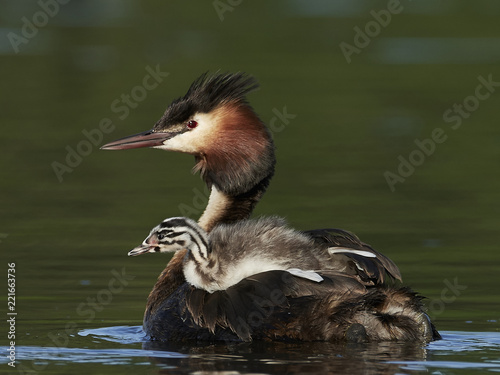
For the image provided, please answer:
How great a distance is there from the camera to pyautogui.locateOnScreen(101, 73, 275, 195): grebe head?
953 cm

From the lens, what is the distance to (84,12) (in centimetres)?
3162

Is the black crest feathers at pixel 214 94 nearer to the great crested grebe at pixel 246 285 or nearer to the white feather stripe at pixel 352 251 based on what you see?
the great crested grebe at pixel 246 285

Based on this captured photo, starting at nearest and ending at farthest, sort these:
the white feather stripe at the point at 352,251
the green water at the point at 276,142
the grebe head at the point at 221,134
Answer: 1. the white feather stripe at the point at 352,251
2. the grebe head at the point at 221,134
3. the green water at the point at 276,142

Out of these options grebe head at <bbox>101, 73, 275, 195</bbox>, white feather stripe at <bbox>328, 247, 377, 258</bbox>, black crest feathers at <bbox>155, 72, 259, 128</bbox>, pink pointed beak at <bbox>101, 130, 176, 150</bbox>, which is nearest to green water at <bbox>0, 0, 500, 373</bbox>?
white feather stripe at <bbox>328, 247, 377, 258</bbox>

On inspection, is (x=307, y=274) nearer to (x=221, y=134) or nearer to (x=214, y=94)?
(x=221, y=134)

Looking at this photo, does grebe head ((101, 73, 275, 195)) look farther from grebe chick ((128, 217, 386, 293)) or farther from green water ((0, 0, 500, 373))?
green water ((0, 0, 500, 373))

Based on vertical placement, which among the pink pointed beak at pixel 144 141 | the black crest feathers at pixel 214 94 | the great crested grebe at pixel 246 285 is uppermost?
the black crest feathers at pixel 214 94

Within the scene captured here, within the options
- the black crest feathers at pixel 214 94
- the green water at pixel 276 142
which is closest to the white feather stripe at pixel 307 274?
the green water at pixel 276 142

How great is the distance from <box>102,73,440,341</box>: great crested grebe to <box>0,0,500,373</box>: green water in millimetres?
528

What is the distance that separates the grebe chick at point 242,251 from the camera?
27.0 feet

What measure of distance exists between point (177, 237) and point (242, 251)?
0.48m

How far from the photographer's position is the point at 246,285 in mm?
8141

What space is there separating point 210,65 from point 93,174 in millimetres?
7752

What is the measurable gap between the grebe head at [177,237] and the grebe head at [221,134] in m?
1.12
